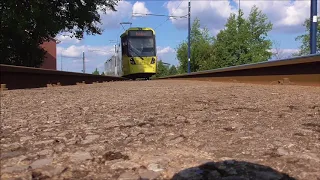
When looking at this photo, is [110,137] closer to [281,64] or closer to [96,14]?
[281,64]

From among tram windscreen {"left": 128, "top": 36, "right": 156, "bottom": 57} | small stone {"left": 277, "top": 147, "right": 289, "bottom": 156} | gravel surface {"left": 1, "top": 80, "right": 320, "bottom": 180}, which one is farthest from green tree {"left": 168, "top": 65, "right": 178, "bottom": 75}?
small stone {"left": 277, "top": 147, "right": 289, "bottom": 156}

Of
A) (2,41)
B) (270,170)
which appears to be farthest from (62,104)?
(2,41)

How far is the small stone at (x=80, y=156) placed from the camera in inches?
93.9

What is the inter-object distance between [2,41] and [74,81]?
18.2 feet

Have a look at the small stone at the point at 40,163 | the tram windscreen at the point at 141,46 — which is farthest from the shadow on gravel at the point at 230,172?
the tram windscreen at the point at 141,46

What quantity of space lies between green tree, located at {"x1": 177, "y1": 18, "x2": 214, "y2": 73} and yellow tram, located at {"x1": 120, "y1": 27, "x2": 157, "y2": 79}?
23317 millimetres

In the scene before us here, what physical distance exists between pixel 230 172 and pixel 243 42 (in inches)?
1925

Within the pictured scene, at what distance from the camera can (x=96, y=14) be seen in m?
21.3

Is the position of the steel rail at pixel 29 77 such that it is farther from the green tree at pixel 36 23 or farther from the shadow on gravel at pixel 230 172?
the shadow on gravel at pixel 230 172

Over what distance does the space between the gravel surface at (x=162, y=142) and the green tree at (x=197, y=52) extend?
46204 millimetres

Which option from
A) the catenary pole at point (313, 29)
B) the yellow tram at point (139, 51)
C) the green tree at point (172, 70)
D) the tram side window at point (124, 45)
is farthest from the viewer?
the green tree at point (172, 70)

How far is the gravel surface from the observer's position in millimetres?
2195

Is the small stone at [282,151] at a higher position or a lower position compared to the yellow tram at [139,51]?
lower

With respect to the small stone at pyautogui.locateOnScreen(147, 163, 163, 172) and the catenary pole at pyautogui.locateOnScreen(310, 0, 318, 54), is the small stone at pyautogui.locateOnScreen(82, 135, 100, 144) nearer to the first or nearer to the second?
the small stone at pyautogui.locateOnScreen(147, 163, 163, 172)
